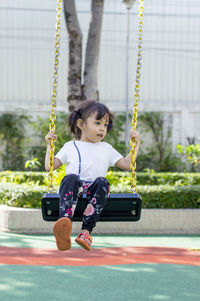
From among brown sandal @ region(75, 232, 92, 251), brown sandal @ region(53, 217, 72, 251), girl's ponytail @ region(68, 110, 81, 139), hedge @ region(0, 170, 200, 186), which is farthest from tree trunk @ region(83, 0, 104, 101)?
brown sandal @ region(53, 217, 72, 251)

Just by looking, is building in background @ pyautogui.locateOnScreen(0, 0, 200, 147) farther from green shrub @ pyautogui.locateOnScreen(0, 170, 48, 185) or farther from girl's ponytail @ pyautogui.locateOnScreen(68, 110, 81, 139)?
girl's ponytail @ pyautogui.locateOnScreen(68, 110, 81, 139)

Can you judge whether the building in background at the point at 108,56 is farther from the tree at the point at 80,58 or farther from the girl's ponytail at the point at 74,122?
the girl's ponytail at the point at 74,122

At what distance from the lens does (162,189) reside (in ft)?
24.1

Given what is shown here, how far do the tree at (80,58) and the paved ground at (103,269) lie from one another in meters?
3.03

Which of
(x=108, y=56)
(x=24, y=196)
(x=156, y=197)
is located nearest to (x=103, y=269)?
(x=156, y=197)

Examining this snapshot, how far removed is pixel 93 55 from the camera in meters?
9.17

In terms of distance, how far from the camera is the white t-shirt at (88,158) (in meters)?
3.74

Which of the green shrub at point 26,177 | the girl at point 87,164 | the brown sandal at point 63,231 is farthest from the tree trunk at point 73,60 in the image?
the brown sandal at point 63,231

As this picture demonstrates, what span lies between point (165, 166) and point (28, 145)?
150 inches

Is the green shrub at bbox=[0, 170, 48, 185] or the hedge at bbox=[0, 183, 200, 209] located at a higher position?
the hedge at bbox=[0, 183, 200, 209]

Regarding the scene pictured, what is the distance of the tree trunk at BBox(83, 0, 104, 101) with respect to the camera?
29.1ft

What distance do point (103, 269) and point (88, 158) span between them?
5.14ft

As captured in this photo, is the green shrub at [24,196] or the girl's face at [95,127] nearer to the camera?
the girl's face at [95,127]

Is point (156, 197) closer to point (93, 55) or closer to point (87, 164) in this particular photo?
point (93, 55)
